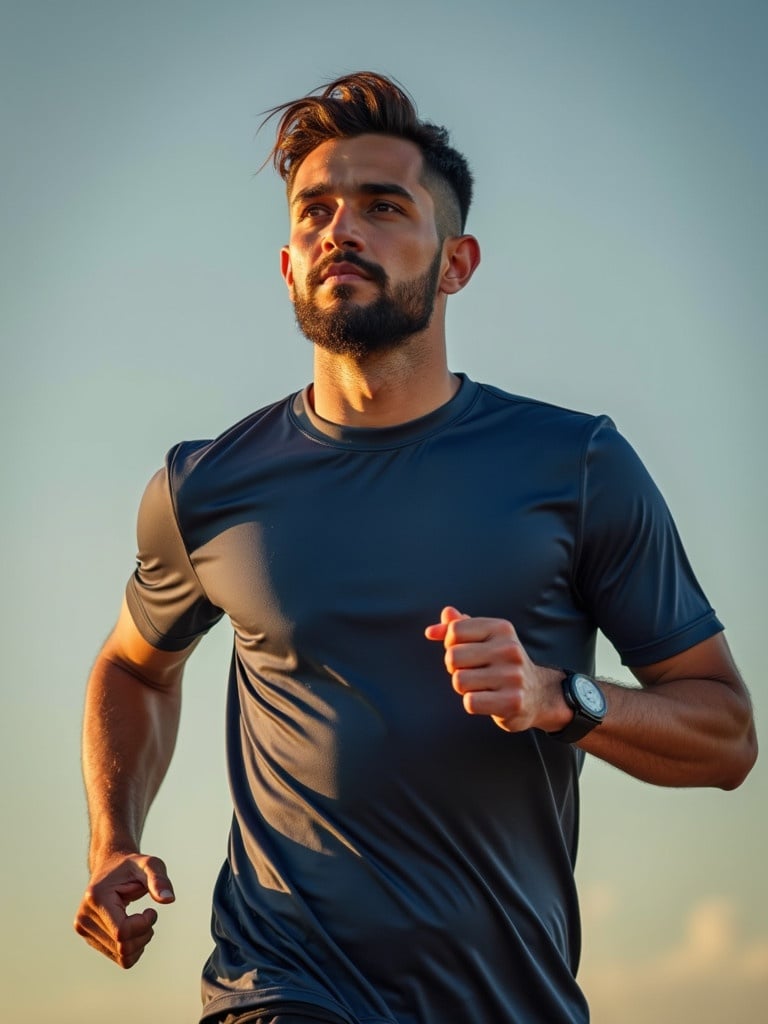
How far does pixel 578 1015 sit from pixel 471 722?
2.99 feet

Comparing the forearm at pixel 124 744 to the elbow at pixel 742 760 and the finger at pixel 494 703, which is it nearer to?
the finger at pixel 494 703

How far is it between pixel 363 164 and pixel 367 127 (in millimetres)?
217

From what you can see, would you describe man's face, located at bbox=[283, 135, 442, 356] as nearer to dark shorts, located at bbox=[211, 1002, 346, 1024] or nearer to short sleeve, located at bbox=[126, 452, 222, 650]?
short sleeve, located at bbox=[126, 452, 222, 650]

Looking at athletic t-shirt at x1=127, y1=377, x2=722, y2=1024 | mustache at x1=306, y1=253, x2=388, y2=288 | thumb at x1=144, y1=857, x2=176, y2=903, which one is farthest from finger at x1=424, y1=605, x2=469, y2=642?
mustache at x1=306, y1=253, x2=388, y2=288

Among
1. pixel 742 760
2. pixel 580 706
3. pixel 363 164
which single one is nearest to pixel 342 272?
pixel 363 164

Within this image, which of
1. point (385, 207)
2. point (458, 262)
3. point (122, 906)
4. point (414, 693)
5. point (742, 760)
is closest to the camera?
point (414, 693)

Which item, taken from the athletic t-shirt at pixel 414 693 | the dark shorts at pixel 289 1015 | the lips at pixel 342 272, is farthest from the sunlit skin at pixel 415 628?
the dark shorts at pixel 289 1015

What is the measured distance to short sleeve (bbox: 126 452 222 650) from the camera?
5035mm

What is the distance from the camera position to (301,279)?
4.89 metres

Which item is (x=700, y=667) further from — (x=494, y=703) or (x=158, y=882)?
(x=158, y=882)

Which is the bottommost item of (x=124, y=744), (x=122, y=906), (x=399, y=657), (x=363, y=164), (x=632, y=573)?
(x=122, y=906)

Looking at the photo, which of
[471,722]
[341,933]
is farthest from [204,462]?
[341,933]

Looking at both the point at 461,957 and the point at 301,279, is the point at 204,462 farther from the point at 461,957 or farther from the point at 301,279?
the point at 461,957

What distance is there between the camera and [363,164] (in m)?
5.07
